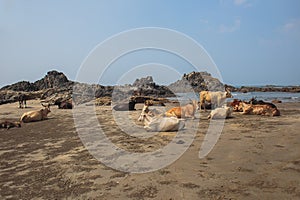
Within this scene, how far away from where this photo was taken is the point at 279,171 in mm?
5039

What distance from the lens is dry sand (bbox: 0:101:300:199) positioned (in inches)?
168

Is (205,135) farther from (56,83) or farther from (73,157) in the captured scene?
(56,83)

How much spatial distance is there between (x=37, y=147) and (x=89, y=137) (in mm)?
1724

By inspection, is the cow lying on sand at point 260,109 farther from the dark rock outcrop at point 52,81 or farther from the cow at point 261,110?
the dark rock outcrop at point 52,81

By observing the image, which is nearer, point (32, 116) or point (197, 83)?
point (32, 116)

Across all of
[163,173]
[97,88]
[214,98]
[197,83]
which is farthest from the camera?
[197,83]

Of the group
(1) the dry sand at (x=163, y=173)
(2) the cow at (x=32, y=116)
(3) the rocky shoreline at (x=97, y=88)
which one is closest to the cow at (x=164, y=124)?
(1) the dry sand at (x=163, y=173)

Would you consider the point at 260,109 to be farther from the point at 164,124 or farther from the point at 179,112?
the point at 164,124

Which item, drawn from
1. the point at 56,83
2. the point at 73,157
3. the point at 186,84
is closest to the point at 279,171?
the point at 73,157

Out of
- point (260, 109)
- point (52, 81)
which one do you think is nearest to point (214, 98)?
point (260, 109)

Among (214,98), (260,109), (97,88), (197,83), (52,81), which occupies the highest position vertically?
(52,81)

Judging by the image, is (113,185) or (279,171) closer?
(113,185)

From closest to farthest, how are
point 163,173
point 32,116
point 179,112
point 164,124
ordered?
point 163,173 → point 164,124 → point 179,112 → point 32,116

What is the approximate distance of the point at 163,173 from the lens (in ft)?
16.9
